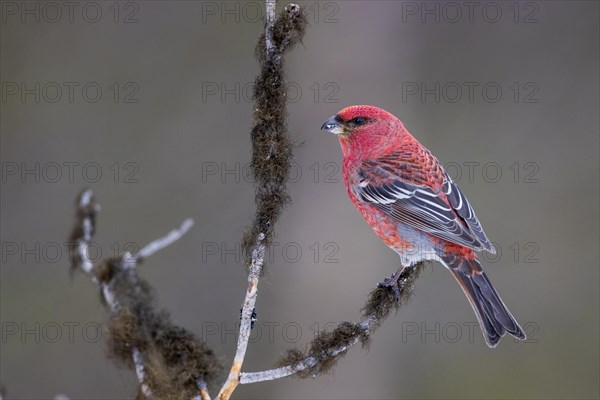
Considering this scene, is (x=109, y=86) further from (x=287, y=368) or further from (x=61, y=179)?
(x=287, y=368)

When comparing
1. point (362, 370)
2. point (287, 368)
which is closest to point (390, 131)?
point (287, 368)

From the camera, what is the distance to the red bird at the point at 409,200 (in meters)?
5.35

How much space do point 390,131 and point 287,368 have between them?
2.30m

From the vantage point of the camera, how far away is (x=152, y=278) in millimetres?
A: 9523

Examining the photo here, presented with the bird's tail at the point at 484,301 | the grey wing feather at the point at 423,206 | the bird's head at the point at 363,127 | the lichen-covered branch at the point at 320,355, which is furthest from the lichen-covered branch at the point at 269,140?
the grey wing feather at the point at 423,206

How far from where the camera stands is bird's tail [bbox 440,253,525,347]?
4984mm

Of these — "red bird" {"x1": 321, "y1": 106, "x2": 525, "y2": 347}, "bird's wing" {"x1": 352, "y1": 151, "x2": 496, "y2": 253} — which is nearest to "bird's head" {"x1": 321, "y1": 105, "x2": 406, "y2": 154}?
"red bird" {"x1": 321, "y1": 106, "x2": 525, "y2": 347}

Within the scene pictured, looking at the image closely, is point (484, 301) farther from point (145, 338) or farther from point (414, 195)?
point (145, 338)

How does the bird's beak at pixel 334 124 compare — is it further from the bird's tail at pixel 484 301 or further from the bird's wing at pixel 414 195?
the bird's tail at pixel 484 301

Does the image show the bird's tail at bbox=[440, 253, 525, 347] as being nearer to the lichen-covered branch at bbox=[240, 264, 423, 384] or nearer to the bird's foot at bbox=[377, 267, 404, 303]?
the bird's foot at bbox=[377, 267, 404, 303]

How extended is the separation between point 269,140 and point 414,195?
2.38 metres

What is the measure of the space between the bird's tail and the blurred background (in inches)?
132

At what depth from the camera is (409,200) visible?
5.80 m

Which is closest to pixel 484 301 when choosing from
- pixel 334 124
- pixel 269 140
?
pixel 334 124
